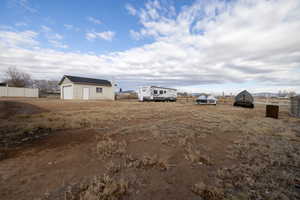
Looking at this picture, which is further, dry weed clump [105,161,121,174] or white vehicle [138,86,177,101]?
white vehicle [138,86,177,101]

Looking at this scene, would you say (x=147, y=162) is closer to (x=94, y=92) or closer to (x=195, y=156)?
(x=195, y=156)

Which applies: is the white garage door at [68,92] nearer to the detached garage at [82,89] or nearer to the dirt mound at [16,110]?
the detached garage at [82,89]

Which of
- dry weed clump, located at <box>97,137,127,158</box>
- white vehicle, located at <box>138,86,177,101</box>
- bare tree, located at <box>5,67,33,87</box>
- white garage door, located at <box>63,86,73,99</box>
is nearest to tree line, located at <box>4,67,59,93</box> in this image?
bare tree, located at <box>5,67,33,87</box>

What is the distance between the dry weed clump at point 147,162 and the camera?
8.66 ft

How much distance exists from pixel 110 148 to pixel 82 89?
19997 mm

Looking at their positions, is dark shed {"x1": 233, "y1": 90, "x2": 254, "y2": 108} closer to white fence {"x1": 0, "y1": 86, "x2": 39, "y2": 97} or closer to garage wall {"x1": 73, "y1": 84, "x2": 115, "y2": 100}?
garage wall {"x1": 73, "y1": 84, "x2": 115, "y2": 100}

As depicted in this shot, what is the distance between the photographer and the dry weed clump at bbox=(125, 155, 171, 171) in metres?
2.64

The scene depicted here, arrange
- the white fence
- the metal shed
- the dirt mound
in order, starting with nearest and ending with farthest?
1. the dirt mound
2. the metal shed
3. the white fence

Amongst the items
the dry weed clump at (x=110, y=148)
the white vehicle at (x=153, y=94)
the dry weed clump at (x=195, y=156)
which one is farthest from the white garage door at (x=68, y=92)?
the dry weed clump at (x=195, y=156)

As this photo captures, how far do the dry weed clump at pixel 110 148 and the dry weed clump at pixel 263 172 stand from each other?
2198mm

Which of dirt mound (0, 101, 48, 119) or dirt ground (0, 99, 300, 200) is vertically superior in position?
dirt mound (0, 101, 48, 119)

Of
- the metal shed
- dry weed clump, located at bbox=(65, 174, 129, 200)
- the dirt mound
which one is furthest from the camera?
the metal shed

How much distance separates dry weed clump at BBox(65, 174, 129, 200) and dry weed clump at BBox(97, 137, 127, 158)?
3.05 ft

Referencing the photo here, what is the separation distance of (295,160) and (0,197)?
17.8 feet
